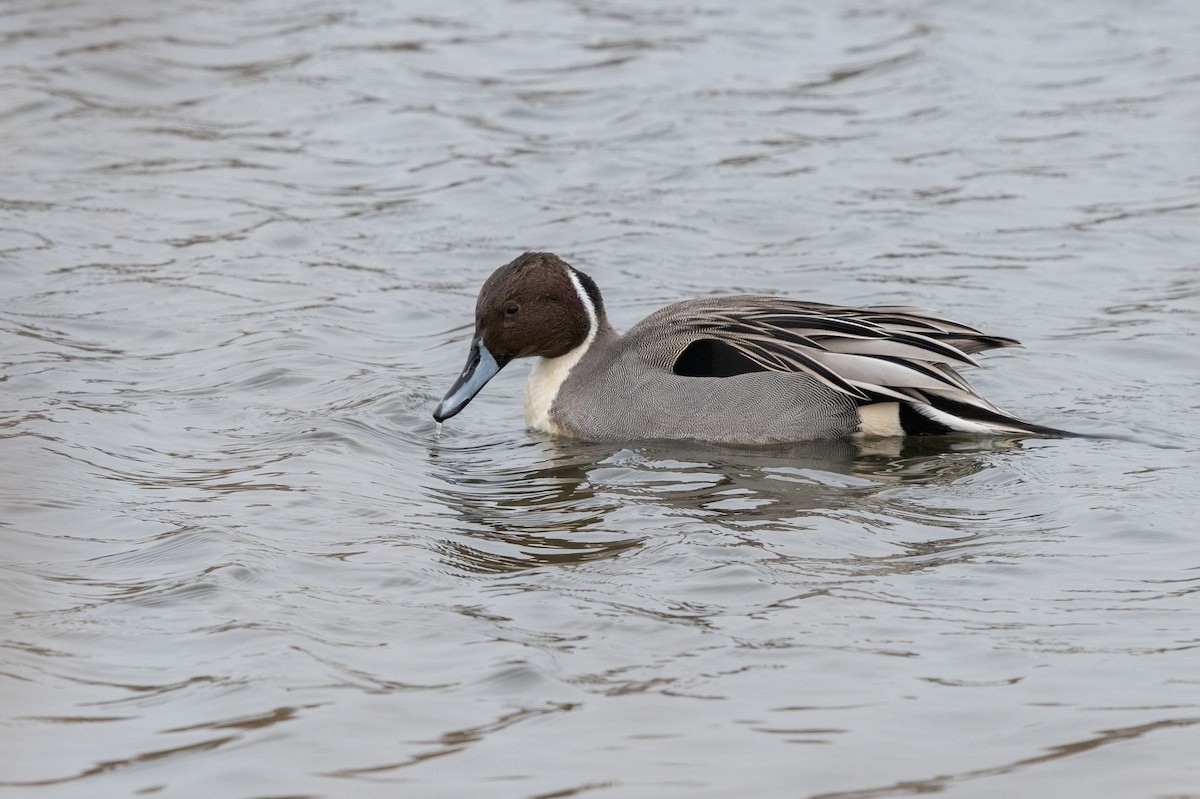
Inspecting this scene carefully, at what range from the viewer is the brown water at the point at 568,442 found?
4633mm

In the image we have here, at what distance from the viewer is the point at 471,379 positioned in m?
7.86

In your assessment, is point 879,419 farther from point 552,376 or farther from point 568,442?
point 552,376

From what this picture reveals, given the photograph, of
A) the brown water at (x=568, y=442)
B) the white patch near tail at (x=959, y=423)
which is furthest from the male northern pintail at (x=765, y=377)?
the brown water at (x=568, y=442)

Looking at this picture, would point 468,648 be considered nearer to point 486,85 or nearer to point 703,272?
point 703,272

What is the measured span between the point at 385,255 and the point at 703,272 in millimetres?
1928

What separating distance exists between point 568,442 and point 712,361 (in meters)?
0.76

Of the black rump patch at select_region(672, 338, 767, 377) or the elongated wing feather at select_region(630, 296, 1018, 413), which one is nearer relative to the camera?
the elongated wing feather at select_region(630, 296, 1018, 413)

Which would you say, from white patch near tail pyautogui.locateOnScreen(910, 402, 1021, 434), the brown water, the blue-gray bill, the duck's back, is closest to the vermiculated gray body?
the duck's back

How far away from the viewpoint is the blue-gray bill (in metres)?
7.69

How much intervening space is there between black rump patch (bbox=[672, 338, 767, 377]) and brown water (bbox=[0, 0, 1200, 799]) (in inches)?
16.6

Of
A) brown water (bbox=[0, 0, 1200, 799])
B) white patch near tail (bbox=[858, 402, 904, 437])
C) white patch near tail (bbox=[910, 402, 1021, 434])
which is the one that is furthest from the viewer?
white patch near tail (bbox=[858, 402, 904, 437])

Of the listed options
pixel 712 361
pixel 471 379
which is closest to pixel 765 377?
pixel 712 361

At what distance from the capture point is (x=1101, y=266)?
10.0 meters

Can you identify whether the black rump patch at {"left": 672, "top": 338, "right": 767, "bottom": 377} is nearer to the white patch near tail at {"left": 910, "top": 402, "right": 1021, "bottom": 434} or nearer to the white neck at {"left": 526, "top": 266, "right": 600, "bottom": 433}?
the white neck at {"left": 526, "top": 266, "right": 600, "bottom": 433}
